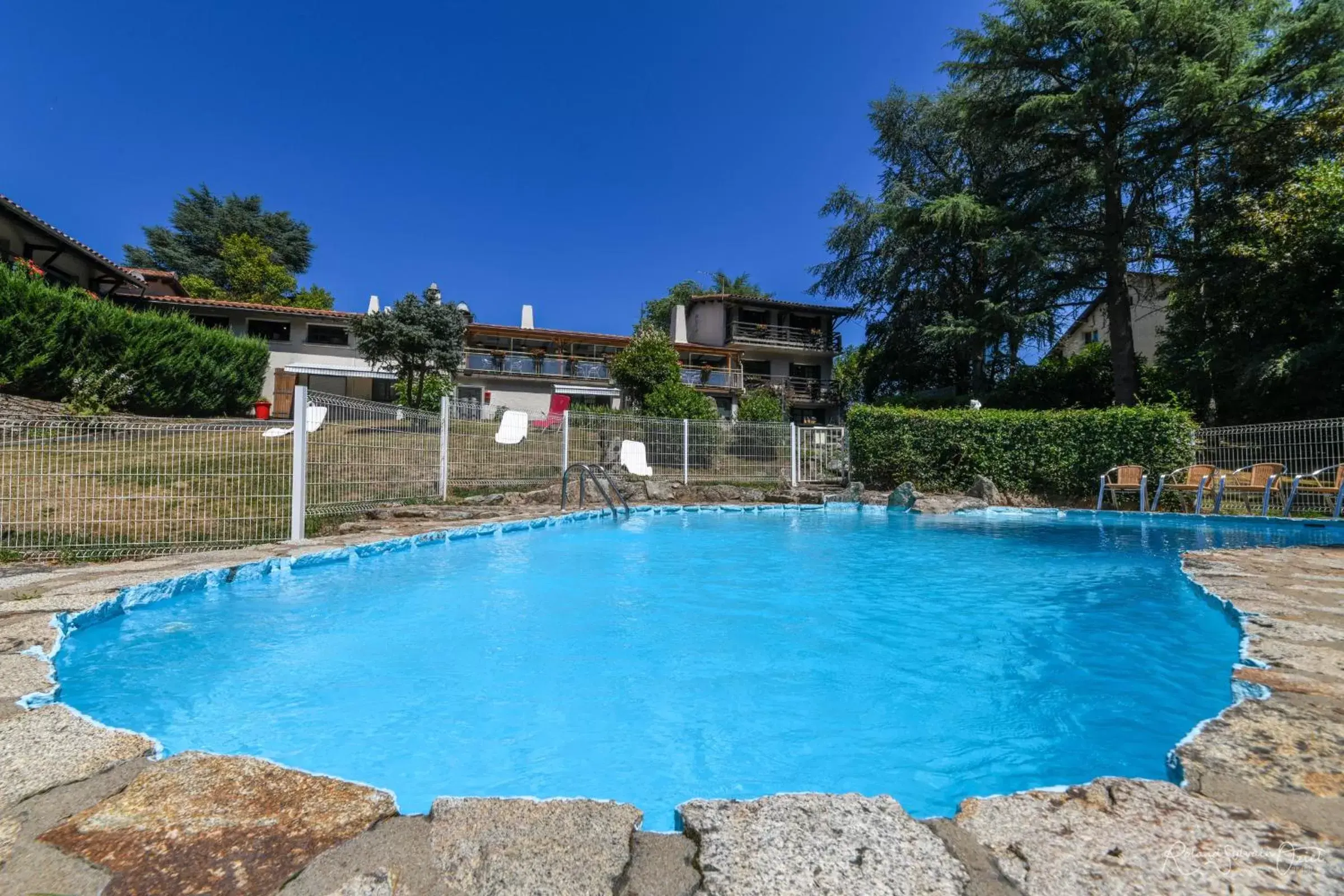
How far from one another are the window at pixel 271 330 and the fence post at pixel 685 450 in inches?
782

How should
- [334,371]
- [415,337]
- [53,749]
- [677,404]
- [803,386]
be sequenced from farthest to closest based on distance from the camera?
[803,386] < [334,371] < [677,404] < [415,337] < [53,749]

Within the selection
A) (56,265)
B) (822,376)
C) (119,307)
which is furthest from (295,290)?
(822,376)

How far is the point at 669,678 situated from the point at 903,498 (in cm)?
1027

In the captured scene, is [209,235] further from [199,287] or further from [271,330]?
[271,330]

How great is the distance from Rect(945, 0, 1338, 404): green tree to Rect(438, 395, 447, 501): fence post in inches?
655

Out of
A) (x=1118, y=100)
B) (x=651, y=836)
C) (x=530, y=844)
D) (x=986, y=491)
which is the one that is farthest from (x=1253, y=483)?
(x=530, y=844)

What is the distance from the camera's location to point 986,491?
1241 cm

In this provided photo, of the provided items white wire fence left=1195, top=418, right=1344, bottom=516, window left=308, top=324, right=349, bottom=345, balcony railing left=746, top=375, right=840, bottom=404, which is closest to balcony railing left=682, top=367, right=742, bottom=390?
balcony railing left=746, top=375, right=840, bottom=404

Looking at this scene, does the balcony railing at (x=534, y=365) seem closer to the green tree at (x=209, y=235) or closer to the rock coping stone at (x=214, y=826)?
the green tree at (x=209, y=235)

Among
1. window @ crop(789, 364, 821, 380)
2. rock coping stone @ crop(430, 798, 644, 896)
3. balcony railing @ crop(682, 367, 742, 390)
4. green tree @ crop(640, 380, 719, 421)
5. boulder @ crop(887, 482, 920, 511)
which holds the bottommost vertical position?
rock coping stone @ crop(430, 798, 644, 896)

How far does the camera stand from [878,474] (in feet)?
46.3

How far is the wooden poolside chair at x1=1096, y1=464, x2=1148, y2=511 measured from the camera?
1095 cm

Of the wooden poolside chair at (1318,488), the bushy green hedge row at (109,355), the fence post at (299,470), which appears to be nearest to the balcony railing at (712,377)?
the bushy green hedge row at (109,355)

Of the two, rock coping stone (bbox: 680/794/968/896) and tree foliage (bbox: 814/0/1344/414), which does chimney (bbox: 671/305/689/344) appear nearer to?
tree foliage (bbox: 814/0/1344/414)
